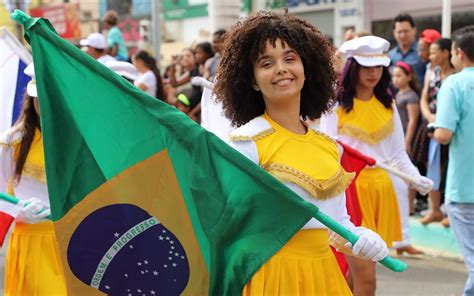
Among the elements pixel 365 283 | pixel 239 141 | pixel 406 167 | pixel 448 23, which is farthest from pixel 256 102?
pixel 448 23

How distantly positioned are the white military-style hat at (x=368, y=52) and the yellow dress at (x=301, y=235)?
273 centimetres

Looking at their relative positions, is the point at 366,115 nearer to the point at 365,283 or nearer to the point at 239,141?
the point at 365,283

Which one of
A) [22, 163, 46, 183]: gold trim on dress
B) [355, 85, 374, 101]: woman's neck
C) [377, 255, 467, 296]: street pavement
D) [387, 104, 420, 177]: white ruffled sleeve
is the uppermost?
[355, 85, 374, 101]: woman's neck

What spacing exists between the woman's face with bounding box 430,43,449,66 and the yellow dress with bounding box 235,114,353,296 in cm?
549

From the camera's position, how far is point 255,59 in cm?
373

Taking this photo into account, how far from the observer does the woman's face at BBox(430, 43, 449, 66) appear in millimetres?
8945

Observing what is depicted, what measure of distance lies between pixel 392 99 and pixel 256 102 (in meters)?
2.91

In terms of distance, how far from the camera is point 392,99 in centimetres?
658

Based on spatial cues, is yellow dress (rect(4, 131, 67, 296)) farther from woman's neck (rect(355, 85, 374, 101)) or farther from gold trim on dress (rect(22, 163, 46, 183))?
woman's neck (rect(355, 85, 374, 101))

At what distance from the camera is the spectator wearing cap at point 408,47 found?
1007 cm

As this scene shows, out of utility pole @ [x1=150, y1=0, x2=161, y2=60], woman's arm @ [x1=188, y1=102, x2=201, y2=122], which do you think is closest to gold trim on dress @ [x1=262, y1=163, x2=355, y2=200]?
woman's arm @ [x1=188, y1=102, x2=201, y2=122]

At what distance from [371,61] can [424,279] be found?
2267 millimetres

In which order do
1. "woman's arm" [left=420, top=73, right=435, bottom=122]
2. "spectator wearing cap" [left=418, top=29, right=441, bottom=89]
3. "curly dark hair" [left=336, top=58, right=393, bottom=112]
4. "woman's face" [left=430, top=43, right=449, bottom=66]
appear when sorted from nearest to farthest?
"curly dark hair" [left=336, top=58, right=393, bottom=112] < "woman's face" [left=430, top=43, right=449, bottom=66] < "woman's arm" [left=420, top=73, right=435, bottom=122] < "spectator wearing cap" [left=418, top=29, right=441, bottom=89]

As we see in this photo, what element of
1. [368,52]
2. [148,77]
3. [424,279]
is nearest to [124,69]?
[368,52]
